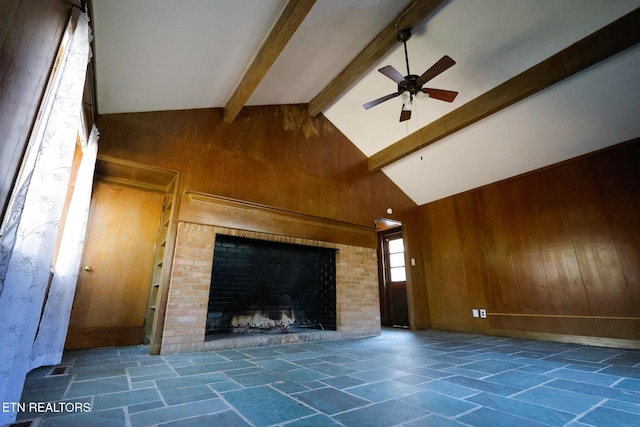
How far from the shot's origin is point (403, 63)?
13.8ft

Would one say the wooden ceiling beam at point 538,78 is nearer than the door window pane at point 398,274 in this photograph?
Yes

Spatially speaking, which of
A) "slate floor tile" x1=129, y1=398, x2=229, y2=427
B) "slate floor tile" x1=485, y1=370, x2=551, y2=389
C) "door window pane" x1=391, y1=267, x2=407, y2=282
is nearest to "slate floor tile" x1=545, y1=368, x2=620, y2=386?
"slate floor tile" x1=485, y1=370, x2=551, y2=389

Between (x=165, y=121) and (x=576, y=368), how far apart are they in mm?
5352

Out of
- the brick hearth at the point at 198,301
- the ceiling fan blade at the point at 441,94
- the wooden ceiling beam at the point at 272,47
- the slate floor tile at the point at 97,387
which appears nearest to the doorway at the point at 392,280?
Result: the brick hearth at the point at 198,301

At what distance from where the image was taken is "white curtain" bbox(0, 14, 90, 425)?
1.33 metres

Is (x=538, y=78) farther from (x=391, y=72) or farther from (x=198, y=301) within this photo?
(x=198, y=301)

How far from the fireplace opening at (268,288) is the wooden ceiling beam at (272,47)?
1.97 meters

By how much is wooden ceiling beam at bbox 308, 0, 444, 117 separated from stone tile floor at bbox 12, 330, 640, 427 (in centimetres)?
394

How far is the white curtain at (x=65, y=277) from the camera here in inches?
96.6

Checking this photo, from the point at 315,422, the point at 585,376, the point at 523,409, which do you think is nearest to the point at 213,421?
the point at 315,422

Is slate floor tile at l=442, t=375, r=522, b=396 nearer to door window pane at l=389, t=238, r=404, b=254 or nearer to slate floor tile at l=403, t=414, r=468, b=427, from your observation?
slate floor tile at l=403, t=414, r=468, b=427

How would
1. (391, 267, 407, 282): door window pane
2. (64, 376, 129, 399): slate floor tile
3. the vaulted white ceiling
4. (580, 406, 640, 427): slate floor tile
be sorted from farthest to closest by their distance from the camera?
(391, 267, 407, 282): door window pane
the vaulted white ceiling
(64, 376, 129, 399): slate floor tile
(580, 406, 640, 427): slate floor tile

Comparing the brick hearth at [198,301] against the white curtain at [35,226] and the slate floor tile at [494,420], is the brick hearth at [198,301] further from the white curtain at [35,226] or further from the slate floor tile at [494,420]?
the slate floor tile at [494,420]

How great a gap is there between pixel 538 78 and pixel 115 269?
20.4 feet
